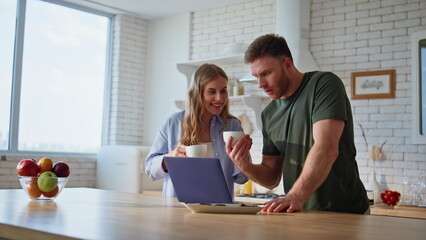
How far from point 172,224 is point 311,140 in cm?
106

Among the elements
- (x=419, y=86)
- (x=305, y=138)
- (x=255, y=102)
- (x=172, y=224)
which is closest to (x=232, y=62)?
(x=255, y=102)

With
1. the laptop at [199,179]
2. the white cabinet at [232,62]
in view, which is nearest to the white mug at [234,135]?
the laptop at [199,179]

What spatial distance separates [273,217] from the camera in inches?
72.6

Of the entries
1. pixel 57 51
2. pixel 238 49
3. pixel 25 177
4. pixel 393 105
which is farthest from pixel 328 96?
pixel 57 51

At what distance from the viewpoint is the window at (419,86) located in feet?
15.2

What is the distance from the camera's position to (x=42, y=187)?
240 cm

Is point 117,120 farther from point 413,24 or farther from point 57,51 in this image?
point 413,24

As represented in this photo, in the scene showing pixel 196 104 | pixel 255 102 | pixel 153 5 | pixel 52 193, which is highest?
pixel 153 5

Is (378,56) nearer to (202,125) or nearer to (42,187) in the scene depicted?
(202,125)

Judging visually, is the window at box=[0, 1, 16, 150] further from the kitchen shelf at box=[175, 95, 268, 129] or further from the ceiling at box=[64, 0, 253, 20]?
the kitchen shelf at box=[175, 95, 268, 129]

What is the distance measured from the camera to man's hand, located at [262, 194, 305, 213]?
2012mm

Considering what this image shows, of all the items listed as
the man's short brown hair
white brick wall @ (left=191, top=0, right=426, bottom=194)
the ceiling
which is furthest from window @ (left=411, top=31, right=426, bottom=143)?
the man's short brown hair

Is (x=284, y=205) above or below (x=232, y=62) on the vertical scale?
below

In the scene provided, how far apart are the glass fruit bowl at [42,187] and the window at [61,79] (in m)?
3.46
